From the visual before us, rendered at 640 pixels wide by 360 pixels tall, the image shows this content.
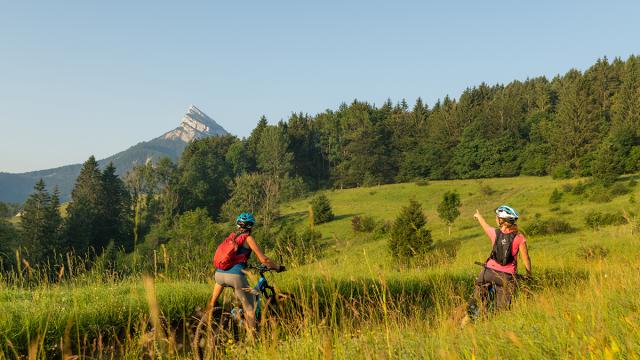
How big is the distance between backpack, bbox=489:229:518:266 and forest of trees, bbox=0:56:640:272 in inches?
1957

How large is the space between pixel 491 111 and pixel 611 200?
6553 cm

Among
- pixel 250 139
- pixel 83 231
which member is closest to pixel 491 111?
pixel 250 139

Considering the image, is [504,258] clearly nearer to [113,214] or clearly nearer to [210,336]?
[210,336]

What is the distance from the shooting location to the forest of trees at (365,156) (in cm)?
6606

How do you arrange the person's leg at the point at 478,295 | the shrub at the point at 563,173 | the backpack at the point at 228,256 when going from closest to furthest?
the person's leg at the point at 478,295
the backpack at the point at 228,256
the shrub at the point at 563,173

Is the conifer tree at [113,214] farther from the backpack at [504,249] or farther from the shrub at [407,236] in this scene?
the backpack at [504,249]

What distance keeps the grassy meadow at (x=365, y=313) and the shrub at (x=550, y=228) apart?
3.49m

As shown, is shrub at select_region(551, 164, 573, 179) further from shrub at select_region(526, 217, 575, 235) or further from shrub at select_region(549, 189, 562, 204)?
shrub at select_region(526, 217, 575, 235)

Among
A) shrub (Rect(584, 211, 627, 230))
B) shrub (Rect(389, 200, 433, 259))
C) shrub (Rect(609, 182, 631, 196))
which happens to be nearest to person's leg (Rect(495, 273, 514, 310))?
shrub (Rect(389, 200, 433, 259))

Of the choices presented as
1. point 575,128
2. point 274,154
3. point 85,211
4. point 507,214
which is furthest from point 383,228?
point 274,154

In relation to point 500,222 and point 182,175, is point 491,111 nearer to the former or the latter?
point 182,175

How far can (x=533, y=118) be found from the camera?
102m

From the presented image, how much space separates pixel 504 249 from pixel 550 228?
30247 mm

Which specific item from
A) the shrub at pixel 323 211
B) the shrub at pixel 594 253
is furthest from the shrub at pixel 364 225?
the shrub at pixel 594 253
